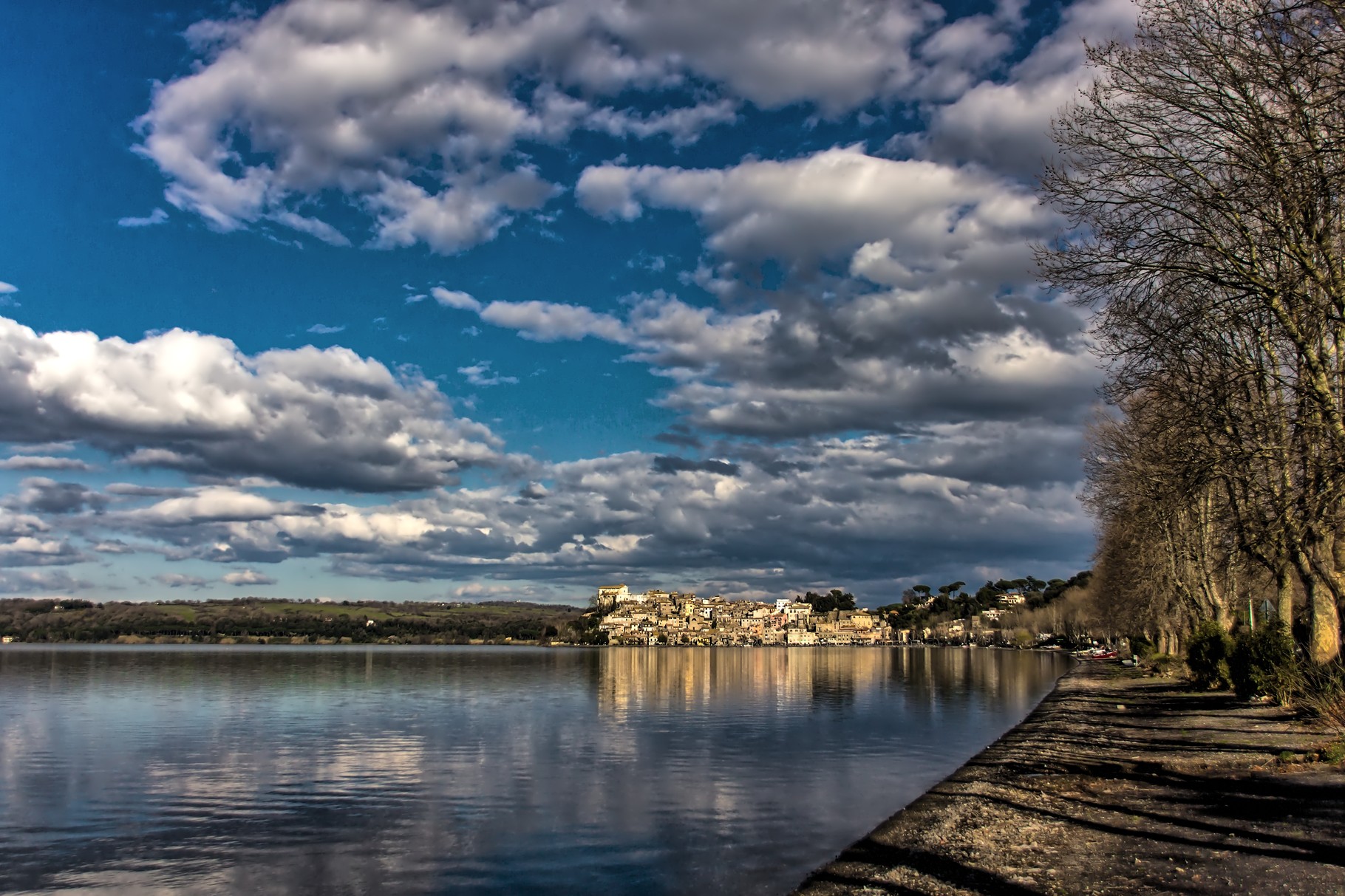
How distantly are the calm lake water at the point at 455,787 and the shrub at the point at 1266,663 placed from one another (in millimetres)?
11068

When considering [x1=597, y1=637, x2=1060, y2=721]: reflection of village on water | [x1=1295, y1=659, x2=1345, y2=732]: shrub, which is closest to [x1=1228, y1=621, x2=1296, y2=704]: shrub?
[x1=1295, y1=659, x2=1345, y2=732]: shrub

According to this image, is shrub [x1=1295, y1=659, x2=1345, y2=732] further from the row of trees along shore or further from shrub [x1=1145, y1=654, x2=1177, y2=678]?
shrub [x1=1145, y1=654, x2=1177, y2=678]

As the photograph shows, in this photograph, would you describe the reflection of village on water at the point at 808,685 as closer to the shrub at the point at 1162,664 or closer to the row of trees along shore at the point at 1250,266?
the shrub at the point at 1162,664

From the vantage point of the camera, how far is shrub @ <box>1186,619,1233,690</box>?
4100 centimetres

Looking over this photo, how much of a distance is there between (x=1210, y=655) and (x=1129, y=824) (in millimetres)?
31451

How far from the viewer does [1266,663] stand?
32719mm

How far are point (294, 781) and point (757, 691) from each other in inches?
2084

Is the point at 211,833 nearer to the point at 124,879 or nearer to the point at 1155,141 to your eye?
the point at 124,879

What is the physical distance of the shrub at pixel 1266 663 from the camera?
30750 millimetres

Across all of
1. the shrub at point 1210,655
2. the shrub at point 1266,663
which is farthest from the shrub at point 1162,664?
the shrub at point 1266,663

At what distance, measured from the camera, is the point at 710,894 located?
17.4 meters

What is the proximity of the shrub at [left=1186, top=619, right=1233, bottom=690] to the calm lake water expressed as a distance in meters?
9.40

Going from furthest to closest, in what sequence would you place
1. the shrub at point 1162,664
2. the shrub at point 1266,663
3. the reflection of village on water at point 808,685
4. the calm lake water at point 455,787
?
the reflection of village on water at point 808,685, the shrub at point 1162,664, the shrub at point 1266,663, the calm lake water at point 455,787

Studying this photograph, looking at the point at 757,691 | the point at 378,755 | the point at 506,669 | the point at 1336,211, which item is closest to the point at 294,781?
the point at 378,755
